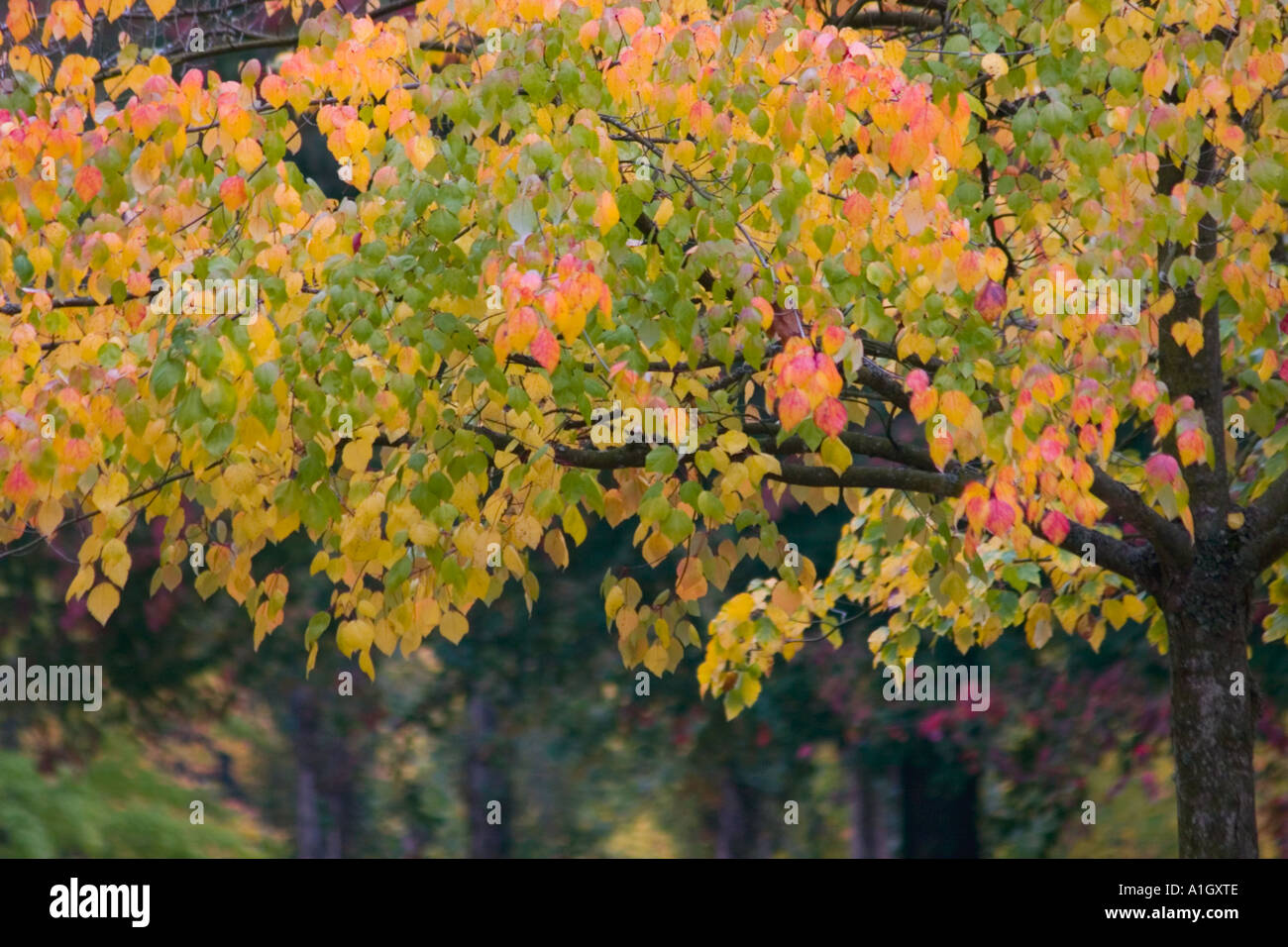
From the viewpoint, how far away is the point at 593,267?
441cm

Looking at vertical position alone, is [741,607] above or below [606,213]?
below

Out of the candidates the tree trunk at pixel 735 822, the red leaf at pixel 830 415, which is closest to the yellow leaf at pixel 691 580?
the red leaf at pixel 830 415

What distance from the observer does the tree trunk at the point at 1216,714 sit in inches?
237

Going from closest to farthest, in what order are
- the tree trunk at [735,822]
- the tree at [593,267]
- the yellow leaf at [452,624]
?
the tree at [593,267] → the yellow leaf at [452,624] → the tree trunk at [735,822]

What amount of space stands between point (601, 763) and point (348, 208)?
39.2ft

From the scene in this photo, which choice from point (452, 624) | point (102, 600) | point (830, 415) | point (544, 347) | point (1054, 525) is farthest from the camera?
point (452, 624)

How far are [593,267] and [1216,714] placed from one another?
332 centimetres

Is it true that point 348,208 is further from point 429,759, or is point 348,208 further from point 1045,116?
point 429,759

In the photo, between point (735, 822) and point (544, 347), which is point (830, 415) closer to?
point (544, 347)

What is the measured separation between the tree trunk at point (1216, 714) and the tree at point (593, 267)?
421mm

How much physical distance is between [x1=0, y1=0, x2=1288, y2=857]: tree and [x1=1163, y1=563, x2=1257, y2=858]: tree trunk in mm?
421

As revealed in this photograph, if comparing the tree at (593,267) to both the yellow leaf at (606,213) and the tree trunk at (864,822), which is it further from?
the tree trunk at (864,822)

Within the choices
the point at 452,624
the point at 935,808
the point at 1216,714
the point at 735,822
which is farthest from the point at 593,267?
the point at 735,822
